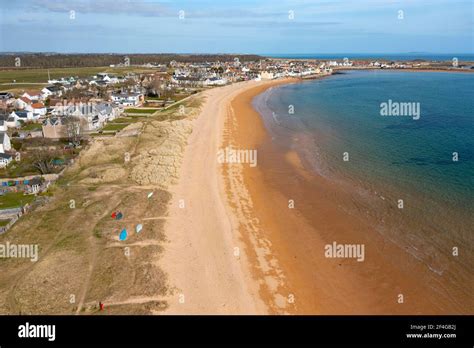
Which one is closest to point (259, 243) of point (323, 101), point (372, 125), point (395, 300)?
point (395, 300)

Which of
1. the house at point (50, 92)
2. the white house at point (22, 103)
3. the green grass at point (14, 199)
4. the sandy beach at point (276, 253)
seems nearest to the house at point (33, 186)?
the green grass at point (14, 199)

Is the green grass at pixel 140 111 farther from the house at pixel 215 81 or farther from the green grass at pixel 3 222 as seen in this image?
the house at pixel 215 81
